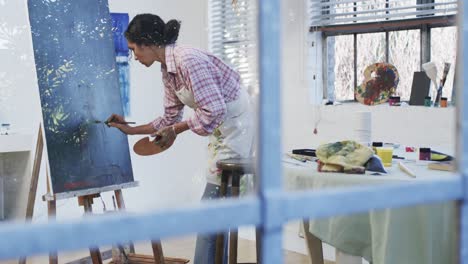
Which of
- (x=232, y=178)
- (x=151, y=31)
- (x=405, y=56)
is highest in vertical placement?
(x=151, y=31)

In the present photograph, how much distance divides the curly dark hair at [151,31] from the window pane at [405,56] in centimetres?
134

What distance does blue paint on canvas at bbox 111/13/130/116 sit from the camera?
354 cm

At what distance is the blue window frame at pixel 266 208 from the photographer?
290mm

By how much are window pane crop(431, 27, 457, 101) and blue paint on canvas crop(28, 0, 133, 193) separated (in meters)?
1.47

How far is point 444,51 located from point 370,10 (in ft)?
1.37

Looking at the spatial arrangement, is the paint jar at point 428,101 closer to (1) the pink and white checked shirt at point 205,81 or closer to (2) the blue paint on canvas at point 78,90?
(1) the pink and white checked shirt at point 205,81

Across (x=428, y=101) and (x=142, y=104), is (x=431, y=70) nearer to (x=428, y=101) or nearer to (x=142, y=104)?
(x=428, y=101)

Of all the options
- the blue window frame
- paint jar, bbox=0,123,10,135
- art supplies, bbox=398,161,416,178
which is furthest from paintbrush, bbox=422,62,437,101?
the blue window frame

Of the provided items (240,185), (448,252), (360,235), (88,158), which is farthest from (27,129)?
(448,252)

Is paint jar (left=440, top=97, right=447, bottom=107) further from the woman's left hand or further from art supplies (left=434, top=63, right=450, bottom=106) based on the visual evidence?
the woman's left hand

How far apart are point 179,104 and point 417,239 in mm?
1073

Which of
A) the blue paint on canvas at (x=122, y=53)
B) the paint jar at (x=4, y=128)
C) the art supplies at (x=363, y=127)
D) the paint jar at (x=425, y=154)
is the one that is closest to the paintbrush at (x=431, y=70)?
the art supplies at (x=363, y=127)

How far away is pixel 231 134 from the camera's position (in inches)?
81.1

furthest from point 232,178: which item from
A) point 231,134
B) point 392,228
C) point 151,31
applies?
point 151,31
